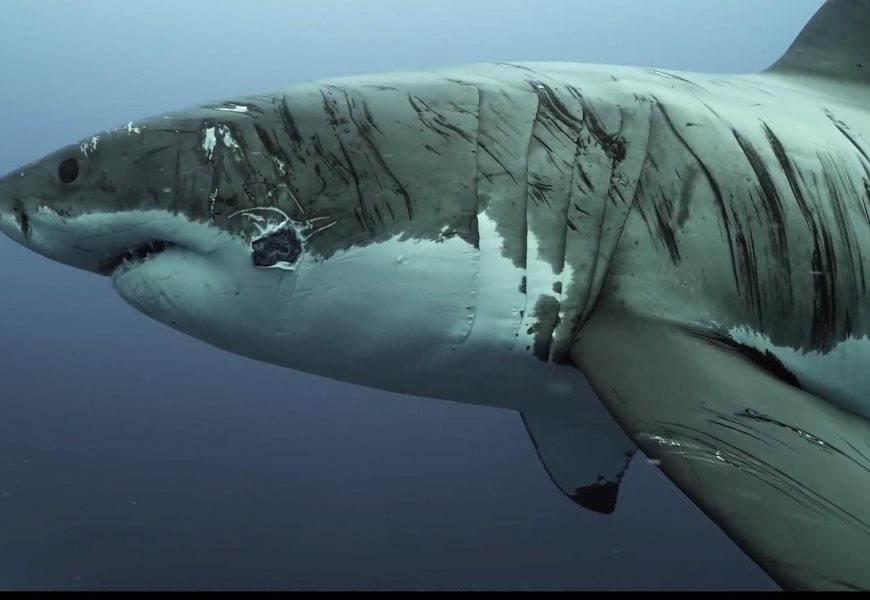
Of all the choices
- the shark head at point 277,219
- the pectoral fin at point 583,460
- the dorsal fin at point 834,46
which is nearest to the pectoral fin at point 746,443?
the shark head at point 277,219

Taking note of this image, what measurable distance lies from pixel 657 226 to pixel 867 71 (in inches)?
56.5

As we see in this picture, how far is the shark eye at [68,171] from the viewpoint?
1.34 meters

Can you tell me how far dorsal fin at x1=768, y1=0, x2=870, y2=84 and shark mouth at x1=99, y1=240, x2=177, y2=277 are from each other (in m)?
2.09

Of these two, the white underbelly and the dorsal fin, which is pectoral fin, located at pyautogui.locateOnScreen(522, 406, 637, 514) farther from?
the dorsal fin

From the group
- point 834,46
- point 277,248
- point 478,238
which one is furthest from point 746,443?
point 834,46

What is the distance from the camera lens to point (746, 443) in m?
1.06

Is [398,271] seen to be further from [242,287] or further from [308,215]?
[242,287]

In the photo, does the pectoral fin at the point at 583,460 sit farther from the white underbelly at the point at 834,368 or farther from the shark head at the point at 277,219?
the shark head at the point at 277,219

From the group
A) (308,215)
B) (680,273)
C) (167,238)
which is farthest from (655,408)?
(167,238)

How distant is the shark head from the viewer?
133cm

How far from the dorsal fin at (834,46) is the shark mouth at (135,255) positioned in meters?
2.09

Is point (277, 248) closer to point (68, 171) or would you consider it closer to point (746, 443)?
point (68, 171)

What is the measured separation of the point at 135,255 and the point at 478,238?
70cm
